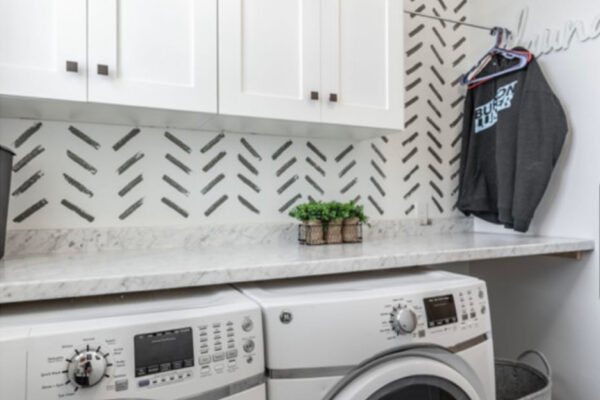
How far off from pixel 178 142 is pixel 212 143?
146 mm

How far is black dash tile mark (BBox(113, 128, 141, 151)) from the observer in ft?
5.09

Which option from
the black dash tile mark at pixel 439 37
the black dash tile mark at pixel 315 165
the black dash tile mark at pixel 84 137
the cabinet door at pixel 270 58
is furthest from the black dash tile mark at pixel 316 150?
the black dash tile mark at pixel 439 37

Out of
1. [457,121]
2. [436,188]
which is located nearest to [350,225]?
[436,188]

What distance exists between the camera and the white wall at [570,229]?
1.67m

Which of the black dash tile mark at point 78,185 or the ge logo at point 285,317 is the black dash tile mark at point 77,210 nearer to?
the black dash tile mark at point 78,185

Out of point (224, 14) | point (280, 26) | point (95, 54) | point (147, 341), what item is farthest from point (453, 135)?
point (147, 341)

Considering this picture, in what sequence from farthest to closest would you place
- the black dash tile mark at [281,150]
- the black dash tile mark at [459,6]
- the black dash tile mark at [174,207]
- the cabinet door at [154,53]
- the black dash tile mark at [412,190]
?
the black dash tile mark at [459,6]
the black dash tile mark at [412,190]
the black dash tile mark at [281,150]
the black dash tile mark at [174,207]
the cabinet door at [154,53]

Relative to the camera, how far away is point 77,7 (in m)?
1.17

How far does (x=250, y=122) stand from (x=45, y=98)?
0.69m

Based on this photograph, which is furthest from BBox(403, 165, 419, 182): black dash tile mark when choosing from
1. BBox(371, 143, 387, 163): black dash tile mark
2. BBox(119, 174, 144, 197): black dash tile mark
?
BBox(119, 174, 144, 197): black dash tile mark

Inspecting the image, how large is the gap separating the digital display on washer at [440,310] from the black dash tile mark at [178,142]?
1144mm

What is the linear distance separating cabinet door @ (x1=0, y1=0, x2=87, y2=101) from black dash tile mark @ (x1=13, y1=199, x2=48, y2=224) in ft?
1.54

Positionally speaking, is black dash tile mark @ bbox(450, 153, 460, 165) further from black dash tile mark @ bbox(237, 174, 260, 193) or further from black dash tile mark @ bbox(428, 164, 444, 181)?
black dash tile mark @ bbox(237, 174, 260, 193)

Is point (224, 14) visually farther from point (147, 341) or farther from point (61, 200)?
point (147, 341)
